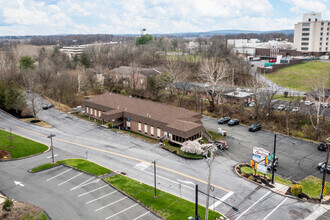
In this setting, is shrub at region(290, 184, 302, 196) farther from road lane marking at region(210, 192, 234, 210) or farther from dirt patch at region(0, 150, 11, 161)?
dirt patch at region(0, 150, 11, 161)

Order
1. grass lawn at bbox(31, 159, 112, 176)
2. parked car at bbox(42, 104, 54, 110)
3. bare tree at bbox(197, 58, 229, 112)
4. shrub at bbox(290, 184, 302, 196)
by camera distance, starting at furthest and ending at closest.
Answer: parked car at bbox(42, 104, 54, 110) → bare tree at bbox(197, 58, 229, 112) → grass lawn at bbox(31, 159, 112, 176) → shrub at bbox(290, 184, 302, 196)

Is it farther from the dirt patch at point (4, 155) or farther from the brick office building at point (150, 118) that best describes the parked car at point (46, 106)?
the dirt patch at point (4, 155)

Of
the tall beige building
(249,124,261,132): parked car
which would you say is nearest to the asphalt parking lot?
(249,124,261,132): parked car

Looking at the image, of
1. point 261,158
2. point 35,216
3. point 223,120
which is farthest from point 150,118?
point 35,216

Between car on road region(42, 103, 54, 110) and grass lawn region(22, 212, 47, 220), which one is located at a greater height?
car on road region(42, 103, 54, 110)

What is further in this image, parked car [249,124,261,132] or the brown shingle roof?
parked car [249,124,261,132]

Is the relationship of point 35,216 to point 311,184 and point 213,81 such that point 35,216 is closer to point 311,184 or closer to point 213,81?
point 311,184
